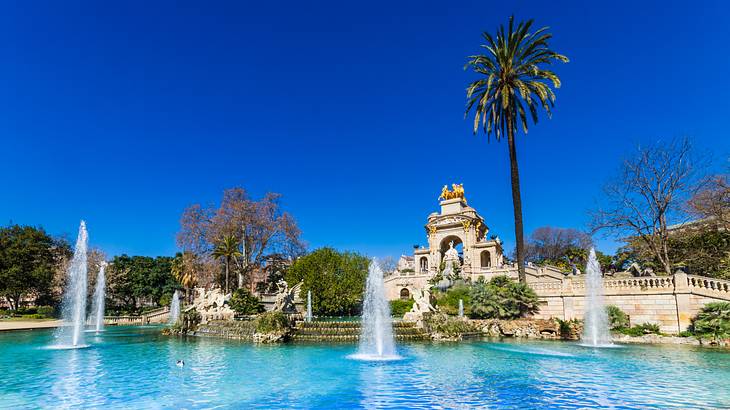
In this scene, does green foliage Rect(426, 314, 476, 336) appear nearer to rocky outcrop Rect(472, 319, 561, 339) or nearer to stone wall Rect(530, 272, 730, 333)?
rocky outcrop Rect(472, 319, 561, 339)

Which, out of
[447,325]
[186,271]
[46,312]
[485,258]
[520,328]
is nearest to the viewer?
[447,325]

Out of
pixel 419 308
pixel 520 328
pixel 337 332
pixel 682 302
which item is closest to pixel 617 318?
pixel 682 302

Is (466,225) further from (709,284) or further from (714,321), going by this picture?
(714,321)

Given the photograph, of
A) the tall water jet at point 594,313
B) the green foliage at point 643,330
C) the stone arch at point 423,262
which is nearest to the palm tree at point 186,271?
the stone arch at point 423,262

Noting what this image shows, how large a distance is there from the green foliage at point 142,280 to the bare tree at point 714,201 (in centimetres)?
5479

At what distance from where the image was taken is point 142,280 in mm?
56469

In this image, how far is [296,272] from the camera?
41.2 metres

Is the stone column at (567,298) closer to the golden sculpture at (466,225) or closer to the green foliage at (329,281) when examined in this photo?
the green foliage at (329,281)

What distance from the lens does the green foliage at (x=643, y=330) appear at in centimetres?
2103

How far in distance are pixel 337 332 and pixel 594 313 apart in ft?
43.2

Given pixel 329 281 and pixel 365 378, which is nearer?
pixel 365 378

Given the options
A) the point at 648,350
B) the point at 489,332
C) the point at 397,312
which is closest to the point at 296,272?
the point at 397,312

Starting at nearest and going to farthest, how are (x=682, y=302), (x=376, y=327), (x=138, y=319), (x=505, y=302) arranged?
(x=376, y=327) → (x=682, y=302) → (x=505, y=302) → (x=138, y=319)

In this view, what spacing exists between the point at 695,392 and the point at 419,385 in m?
6.29
